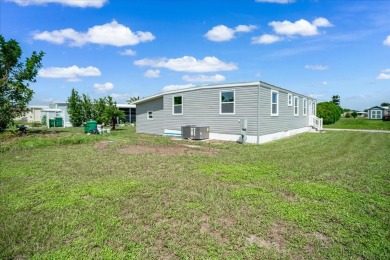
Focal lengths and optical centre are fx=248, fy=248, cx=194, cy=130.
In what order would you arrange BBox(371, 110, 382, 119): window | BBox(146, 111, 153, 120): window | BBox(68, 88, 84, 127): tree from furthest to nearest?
BBox(371, 110, 382, 119): window < BBox(68, 88, 84, 127): tree < BBox(146, 111, 153, 120): window

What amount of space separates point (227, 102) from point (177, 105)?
437cm

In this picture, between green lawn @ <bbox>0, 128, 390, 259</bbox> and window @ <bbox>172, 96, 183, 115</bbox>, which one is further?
window @ <bbox>172, 96, 183, 115</bbox>

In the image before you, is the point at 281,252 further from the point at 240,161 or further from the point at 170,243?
the point at 240,161

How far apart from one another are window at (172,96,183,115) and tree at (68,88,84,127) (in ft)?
53.3

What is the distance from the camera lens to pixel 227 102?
14180 millimetres

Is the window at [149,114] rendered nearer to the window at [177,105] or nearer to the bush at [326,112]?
the window at [177,105]

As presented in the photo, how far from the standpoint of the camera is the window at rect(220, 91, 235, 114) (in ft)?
45.9

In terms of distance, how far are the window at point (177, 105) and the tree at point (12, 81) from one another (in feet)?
31.5

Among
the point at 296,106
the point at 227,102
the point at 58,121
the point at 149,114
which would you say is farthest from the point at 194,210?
the point at 58,121

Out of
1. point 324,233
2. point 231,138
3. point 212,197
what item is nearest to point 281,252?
point 324,233

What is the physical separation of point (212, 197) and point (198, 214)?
81 cm

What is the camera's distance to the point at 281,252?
3010mm

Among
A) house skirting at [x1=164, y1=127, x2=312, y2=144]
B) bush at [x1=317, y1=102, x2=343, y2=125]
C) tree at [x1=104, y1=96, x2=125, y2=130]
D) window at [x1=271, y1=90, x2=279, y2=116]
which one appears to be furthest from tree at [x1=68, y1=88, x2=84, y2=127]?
bush at [x1=317, y1=102, x2=343, y2=125]

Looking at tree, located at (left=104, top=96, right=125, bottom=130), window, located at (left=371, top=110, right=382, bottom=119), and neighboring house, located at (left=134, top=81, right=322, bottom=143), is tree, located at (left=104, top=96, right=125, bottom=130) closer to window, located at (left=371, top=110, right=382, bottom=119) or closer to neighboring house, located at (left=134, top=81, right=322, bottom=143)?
neighboring house, located at (left=134, top=81, right=322, bottom=143)
